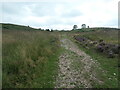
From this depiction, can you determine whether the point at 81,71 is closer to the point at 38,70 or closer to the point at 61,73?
the point at 61,73

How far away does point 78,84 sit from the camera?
5527mm

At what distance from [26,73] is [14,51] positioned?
7.69 feet

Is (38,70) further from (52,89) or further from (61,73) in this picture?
(52,89)

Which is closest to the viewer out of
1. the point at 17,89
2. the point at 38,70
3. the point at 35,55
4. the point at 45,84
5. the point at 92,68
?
the point at 17,89

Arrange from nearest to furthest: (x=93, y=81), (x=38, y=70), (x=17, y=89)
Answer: (x=17, y=89) → (x=93, y=81) → (x=38, y=70)

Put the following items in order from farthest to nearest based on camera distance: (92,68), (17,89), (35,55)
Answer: (35,55)
(92,68)
(17,89)

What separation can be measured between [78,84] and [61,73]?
1.41 metres

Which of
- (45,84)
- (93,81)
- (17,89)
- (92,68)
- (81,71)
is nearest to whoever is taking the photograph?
(17,89)

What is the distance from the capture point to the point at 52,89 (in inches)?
199

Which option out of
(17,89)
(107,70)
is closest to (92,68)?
(107,70)

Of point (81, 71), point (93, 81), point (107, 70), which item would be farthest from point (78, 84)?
point (107, 70)

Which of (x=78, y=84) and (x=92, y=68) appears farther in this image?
(x=92, y=68)

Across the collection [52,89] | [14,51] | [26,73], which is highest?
→ [14,51]

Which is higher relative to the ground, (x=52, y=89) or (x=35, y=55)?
(x=35, y=55)
